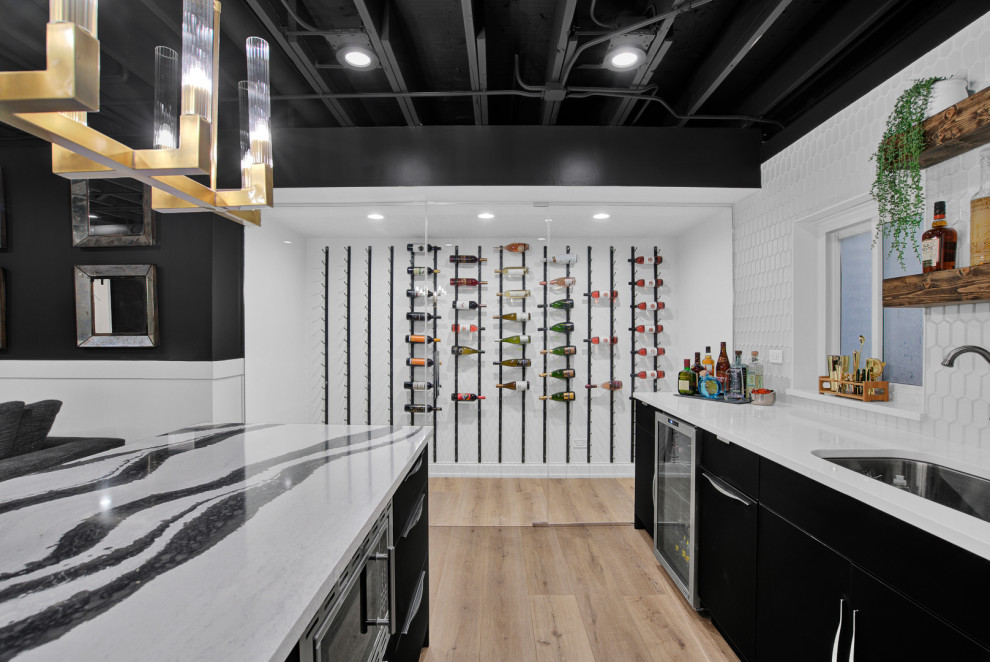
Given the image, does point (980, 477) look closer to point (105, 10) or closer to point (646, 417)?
point (646, 417)

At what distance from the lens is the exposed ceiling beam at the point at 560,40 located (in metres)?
1.80

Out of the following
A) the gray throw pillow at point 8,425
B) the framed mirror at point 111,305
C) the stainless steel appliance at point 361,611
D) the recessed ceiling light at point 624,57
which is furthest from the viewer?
the framed mirror at point 111,305

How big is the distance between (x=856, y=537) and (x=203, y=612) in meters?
1.43

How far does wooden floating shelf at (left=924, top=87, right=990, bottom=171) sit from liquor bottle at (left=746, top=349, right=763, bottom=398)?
4.70ft

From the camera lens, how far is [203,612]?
62 cm

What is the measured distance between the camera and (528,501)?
334 centimetres

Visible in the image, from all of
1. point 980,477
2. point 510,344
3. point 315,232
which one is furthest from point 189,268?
point 980,477

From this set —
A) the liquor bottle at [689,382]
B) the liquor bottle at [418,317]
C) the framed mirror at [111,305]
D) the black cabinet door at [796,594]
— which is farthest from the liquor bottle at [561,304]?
the framed mirror at [111,305]

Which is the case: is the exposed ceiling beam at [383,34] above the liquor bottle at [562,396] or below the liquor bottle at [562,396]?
above

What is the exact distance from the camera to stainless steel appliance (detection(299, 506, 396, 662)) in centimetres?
75

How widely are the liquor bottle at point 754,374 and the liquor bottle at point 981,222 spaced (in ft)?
4.51

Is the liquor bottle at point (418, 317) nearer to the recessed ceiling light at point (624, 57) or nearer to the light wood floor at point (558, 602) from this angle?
the light wood floor at point (558, 602)

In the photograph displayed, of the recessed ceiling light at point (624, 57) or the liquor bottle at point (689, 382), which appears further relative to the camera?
the liquor bottle at point (689, 382)

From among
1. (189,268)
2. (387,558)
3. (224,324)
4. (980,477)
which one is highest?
(189,268)
